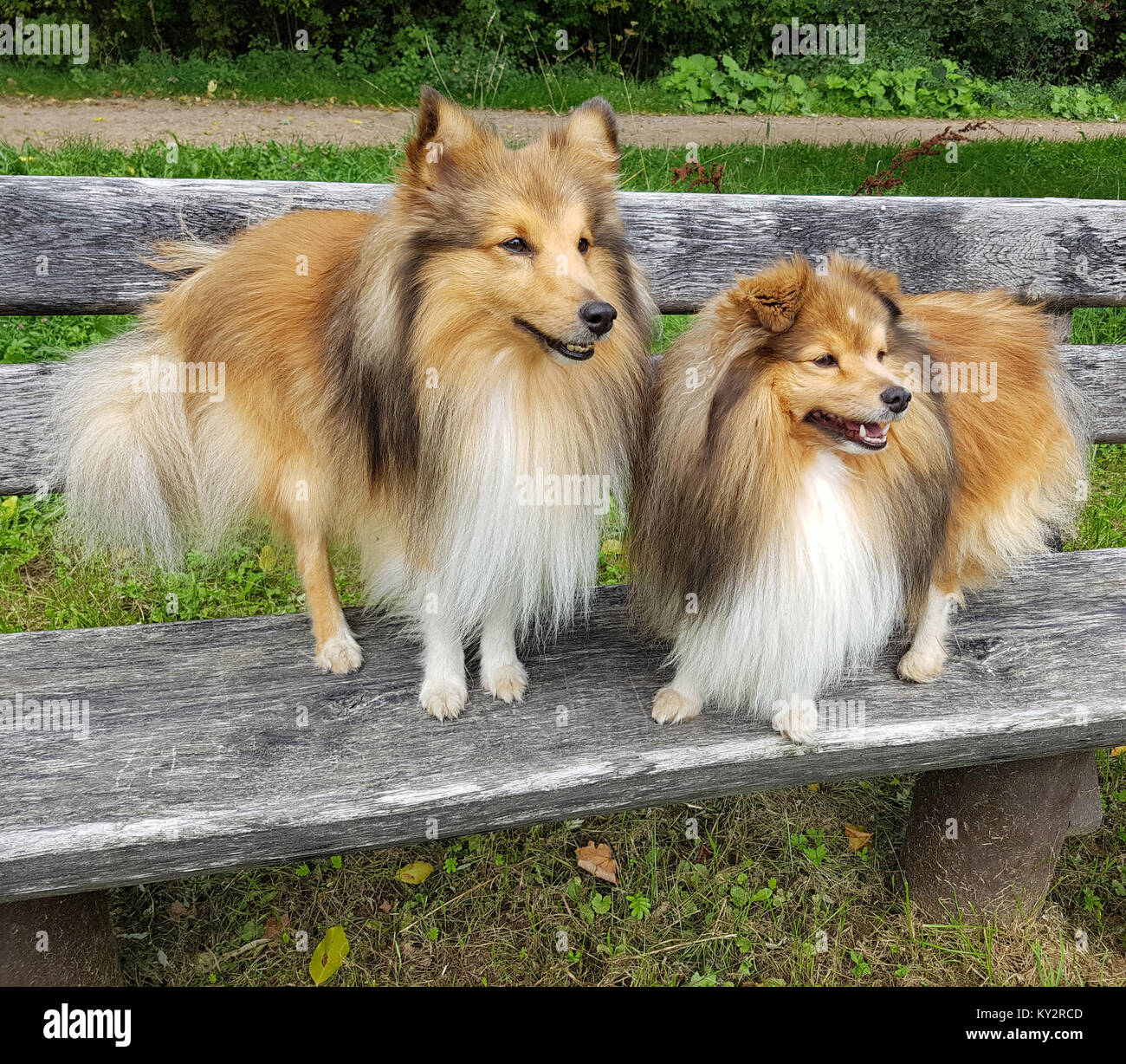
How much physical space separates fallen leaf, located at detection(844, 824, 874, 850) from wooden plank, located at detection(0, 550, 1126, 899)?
0.86 metres

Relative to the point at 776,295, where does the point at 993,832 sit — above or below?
below

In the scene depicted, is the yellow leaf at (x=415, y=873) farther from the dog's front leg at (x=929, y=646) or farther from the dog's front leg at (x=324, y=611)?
the dog's front leg at (x=929, y=646)

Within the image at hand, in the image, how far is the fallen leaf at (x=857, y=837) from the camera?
10.1ft

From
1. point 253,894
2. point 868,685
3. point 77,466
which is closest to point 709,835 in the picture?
point 868,685

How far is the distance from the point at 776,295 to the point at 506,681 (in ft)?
3.51

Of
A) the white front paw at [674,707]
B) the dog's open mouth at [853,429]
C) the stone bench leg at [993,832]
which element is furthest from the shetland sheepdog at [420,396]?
the stone bench leg at [993,832]

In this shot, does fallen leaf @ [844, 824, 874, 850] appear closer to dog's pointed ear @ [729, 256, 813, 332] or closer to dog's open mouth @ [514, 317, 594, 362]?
dog's pointed ear @ [729, 256, 813, 332]

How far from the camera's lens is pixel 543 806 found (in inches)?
81.0

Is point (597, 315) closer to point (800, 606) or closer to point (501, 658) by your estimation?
point (800, 606)

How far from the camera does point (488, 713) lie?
2.29 m

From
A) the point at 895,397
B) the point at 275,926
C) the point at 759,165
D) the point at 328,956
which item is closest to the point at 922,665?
the point at 895,397

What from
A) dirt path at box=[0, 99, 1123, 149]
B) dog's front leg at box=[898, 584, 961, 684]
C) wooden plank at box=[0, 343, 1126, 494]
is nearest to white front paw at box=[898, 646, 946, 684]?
dog's front leg at box=[898, 584, 961, 684]

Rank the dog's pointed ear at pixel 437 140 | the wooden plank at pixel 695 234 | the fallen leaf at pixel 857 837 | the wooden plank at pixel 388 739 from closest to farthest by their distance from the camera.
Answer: the wooden plank at pixel 388 739 < the dog's pointed ear at pixel 437 140 < the wooden plank at pixel 695 234 < the fallen leaf at pixel 857 837

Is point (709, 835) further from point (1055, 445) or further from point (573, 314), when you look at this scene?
point (573, 314)
